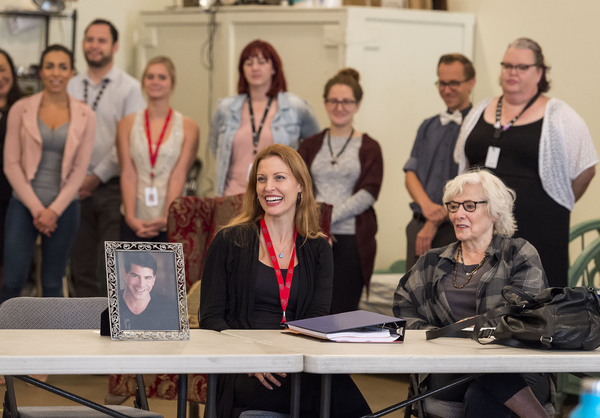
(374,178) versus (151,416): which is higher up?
(374,178)

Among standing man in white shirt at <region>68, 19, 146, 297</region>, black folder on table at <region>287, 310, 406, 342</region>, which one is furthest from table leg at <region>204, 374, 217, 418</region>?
standing man in white shirt at <region>68, 19, 146, 297</region>

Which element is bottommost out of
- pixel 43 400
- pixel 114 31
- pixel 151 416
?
pixel 43 400

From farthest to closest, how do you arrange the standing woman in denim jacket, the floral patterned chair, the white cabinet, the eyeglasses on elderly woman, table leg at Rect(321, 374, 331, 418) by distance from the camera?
the white cabinet < the standing woman in denim jacket < the floral patterned chair < the eyeglasses on elderly woman < table leg at Rect(321, 374, 331, 418)

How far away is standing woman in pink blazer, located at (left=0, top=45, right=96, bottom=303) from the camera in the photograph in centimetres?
513

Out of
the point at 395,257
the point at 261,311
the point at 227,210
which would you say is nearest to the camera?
the point at 261,311

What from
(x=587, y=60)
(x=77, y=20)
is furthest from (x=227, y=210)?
(x=77, y=20)

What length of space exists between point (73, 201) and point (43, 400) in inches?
43.6

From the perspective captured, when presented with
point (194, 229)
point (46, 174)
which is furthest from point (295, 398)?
point (46, 174)

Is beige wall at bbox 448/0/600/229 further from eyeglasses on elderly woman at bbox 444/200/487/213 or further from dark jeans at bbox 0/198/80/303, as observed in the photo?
dark jeans at bbox 0/198/80/303

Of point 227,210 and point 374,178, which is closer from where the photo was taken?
point 227,210

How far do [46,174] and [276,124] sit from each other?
127cm

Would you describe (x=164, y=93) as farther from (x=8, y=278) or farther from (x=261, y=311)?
(x=261, y=311)

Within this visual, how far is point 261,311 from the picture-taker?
321 centimetres

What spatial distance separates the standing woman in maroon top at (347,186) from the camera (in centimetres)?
495
